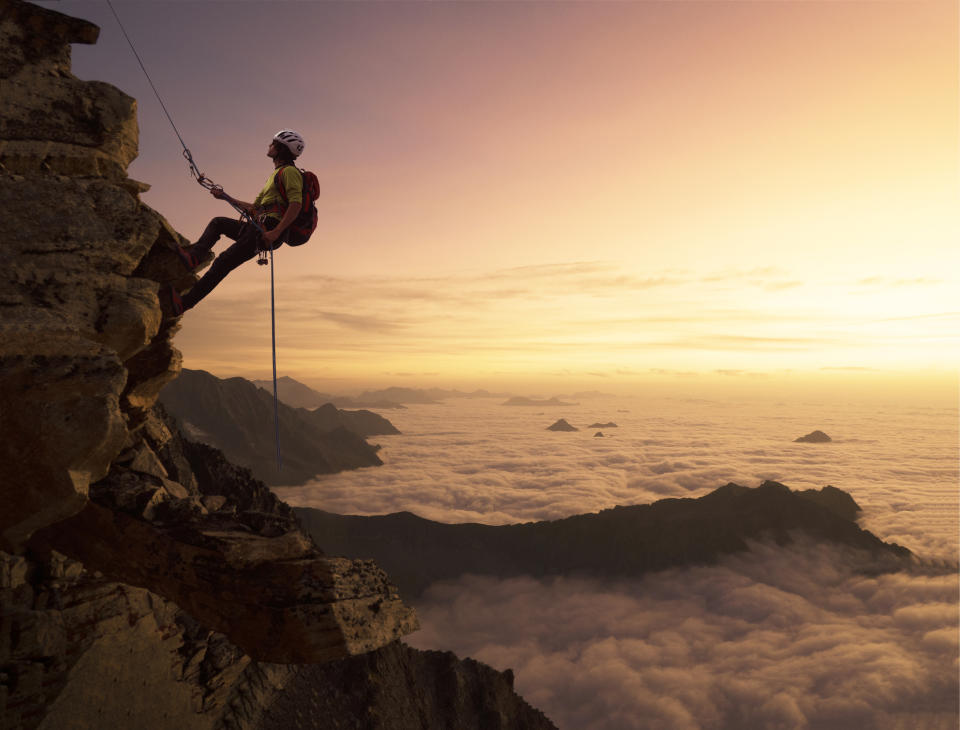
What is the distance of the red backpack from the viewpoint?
10.3 m

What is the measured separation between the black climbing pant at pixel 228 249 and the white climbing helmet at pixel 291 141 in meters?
1.54

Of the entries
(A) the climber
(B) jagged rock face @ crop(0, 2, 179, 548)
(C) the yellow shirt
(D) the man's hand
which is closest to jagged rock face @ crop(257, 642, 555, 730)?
(B) jagged rock face @ crop(0, 2, 179, 548)

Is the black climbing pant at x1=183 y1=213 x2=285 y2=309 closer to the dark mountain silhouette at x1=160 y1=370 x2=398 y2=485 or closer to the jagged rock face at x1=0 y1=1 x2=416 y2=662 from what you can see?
the jagged rock face at x1=0 y1=1 x2=416 y2=662

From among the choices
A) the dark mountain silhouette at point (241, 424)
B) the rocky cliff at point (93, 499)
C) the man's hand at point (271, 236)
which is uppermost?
the man's hand at point (271, 236)

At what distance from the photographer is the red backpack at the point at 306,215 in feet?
33.7

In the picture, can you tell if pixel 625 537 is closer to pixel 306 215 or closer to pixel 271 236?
pixel 306 215

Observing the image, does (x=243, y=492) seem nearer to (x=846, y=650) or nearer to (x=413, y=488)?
(x=846, y=650)

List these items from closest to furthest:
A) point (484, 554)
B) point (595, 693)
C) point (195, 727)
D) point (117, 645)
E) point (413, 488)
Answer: point (117, 645), point (195, 727), point (595, 693), point (484, 554), point (413, 488)

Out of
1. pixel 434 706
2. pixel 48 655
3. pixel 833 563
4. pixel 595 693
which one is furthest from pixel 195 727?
pixel 833 563

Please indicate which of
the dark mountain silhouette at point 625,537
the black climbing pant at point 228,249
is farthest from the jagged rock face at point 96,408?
the dark mountain silhouette at point 625,537

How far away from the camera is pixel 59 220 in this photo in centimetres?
724

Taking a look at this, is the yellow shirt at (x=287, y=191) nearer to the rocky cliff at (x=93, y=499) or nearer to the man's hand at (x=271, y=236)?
the man's hand at (x=271, y=236)

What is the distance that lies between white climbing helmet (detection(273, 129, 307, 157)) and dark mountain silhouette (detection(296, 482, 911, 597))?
125 meters

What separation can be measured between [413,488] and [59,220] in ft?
605
